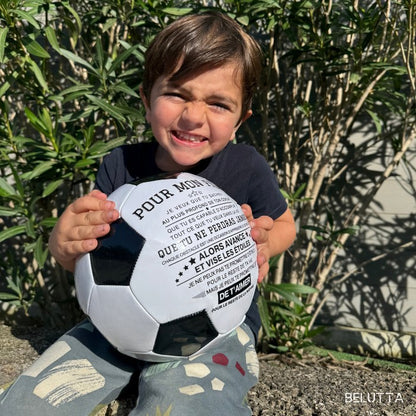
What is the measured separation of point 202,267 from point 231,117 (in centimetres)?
63

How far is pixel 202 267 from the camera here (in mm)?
1500

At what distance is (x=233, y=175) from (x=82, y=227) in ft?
2.35

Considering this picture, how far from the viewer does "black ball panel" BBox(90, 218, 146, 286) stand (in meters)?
1.50

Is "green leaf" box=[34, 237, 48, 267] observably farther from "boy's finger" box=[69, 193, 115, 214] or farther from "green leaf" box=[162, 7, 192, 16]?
"green leaf" box=[162, 7, 192, 16]

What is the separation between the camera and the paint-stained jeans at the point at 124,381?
1566 mm

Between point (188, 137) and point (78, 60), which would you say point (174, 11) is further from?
point (188, 137)

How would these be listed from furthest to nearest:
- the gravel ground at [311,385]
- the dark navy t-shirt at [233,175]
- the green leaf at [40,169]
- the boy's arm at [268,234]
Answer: the green leaf at [40,169] → the gravel ground at [311,385] → the dark navy t-shirt at [233,175] → the boy's arm at [268,234]

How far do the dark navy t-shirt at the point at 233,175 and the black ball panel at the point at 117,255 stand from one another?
53 cm

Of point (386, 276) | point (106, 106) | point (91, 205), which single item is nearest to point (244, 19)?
point (106, 106)

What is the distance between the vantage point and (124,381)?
1.81 meters

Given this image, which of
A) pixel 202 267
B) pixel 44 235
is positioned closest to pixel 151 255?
pixel 202 267

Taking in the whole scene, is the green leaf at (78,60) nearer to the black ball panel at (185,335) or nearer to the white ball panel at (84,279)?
the white ball panel at (84,279)

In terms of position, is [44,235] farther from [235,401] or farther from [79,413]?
[235,401]

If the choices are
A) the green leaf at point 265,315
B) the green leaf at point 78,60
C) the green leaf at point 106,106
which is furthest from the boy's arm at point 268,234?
the green leaf at point 78,60
